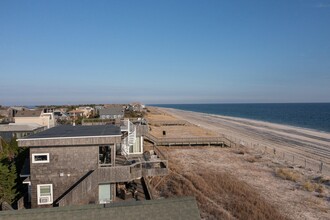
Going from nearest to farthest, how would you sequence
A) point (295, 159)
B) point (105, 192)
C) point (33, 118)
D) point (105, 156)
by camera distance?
point (105, 192), point (105, 156), point (295, 159), point (33, 118)

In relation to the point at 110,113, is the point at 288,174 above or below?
below

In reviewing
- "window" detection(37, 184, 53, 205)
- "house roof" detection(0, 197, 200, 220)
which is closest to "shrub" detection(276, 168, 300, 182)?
"house roof" detection(0, 197, 200, 220)

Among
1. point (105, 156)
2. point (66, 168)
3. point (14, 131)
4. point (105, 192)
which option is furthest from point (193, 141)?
point (66, 168)

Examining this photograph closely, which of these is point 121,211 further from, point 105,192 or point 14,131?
point 14,131

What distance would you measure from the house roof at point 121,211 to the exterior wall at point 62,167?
532cm

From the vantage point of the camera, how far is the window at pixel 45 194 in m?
13.4

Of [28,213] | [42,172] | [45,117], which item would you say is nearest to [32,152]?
[42,172]

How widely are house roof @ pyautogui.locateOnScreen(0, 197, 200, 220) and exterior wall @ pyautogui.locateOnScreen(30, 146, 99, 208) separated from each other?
17.5ft

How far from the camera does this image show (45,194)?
13.5 metres

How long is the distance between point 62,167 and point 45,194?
1563 mm

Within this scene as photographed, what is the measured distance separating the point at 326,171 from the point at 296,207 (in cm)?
1341

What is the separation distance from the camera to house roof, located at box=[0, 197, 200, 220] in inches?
319

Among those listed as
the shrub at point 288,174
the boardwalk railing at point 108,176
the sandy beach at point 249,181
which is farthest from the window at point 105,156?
the shrub at point 288,174

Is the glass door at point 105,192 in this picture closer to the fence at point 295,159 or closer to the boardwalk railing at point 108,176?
the boardwalk railing at point 108,176
